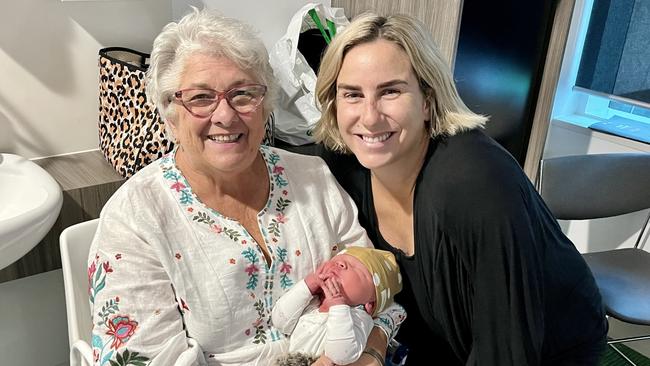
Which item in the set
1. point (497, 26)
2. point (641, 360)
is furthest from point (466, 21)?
point (641, 360)

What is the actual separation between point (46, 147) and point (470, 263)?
1.42 m

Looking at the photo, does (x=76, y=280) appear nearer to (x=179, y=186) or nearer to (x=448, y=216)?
(x=179, y=186)

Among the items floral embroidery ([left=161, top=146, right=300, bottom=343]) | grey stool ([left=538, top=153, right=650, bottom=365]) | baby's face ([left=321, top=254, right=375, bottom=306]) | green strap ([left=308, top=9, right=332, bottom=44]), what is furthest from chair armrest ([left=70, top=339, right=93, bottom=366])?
grey stool ([left=538, top=153, right=650, bottom=365])

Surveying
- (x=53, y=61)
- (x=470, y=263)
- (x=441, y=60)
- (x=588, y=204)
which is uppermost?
(x=441, y=60)

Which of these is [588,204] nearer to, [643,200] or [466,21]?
[643,200]

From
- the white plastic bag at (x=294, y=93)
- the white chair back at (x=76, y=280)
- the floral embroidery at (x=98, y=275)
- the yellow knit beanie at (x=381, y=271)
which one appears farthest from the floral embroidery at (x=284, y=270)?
the white plastic bag at (x=294, y=93)

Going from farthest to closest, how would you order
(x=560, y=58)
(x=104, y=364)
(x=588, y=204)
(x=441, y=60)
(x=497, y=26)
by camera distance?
(x=560, y=58)
(x=497, y=26)
(x=588, y=204)
(x=441, y=60)
(x=104, y=364)

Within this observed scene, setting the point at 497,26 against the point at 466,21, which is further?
the point at 497,26

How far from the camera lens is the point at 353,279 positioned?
4.18 feet

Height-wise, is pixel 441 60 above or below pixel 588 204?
above

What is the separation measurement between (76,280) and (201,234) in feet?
1.31

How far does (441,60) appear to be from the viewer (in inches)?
53.6

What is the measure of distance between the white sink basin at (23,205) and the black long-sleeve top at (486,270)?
82 centimetres

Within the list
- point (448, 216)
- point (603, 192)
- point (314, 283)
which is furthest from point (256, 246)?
point (603, 192)
